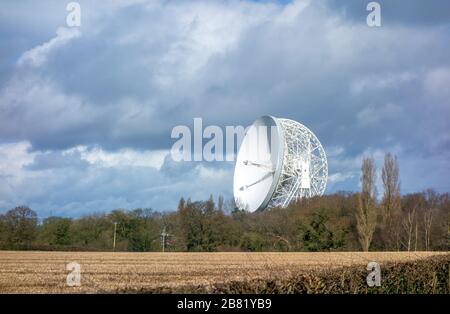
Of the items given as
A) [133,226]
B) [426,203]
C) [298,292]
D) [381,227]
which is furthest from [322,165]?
[298,292]

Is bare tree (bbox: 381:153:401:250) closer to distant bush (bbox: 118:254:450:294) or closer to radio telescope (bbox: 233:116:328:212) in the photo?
radio telescope (bbox: 233:116:328:212)

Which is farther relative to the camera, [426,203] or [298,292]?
[426,203]

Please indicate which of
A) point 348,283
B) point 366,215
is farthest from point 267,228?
point 348,283

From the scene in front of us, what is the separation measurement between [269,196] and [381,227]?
25.3 m

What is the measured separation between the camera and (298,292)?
1565 cm

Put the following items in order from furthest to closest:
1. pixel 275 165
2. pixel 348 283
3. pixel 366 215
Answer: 1. pixel 366 215
2. pixel 275 165
3. pixel 348 283

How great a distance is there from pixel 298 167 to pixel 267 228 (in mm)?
19832

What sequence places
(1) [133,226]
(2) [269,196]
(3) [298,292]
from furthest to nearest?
(1) [133,226], (2) [269,196], (3) [298,292]

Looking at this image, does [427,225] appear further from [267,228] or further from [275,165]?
[275,165]

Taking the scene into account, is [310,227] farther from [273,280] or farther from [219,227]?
[273,280]

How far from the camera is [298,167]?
62.5m

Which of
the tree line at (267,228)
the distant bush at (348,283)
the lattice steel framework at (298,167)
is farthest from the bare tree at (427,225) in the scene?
the distant bush at (348,283)

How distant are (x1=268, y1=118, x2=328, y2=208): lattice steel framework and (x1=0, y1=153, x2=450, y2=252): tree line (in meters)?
4.03
